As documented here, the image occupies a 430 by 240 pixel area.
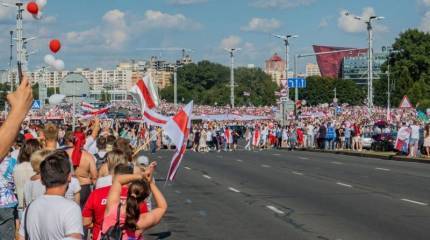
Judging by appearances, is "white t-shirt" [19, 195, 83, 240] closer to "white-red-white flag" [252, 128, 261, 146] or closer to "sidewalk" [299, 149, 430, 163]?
"sidewalk" [299, 149, 430, 163]

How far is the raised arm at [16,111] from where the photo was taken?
15.7 ft

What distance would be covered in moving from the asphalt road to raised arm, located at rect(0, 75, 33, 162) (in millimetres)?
8662

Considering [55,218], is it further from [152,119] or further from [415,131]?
[415,131]

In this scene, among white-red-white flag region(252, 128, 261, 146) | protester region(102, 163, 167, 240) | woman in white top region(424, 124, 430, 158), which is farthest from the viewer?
white-red-white flag region(252, 128, 261, 146)

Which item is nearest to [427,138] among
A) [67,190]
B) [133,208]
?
[67,190]

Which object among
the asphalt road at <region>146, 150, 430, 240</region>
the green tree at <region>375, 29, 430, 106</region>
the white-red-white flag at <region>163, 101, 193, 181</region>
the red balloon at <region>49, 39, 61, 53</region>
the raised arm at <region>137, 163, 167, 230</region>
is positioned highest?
the green tree at <region>375, 29, 430, 106</region>

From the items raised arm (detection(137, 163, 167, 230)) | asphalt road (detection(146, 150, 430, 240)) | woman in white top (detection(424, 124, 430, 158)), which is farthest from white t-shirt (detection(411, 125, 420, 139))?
raised arm (detection(137, 163, 167, 230))

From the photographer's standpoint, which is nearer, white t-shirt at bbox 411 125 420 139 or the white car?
white t-shirt at bbox 411 125 420 139

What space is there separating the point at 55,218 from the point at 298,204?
13134 mm

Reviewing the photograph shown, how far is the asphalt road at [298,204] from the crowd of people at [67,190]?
3829 millimetres

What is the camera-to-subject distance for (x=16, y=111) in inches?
189

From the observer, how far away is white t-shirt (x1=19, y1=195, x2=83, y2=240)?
554cm

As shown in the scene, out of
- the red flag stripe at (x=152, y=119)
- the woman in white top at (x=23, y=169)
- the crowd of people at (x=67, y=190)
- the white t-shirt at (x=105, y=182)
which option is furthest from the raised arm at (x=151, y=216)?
the red flag stripe at (x=152, y=119)

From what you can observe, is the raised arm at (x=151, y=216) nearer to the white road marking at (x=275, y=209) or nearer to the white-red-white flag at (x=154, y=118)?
the white-red-white flag at (x=154, y=118)
